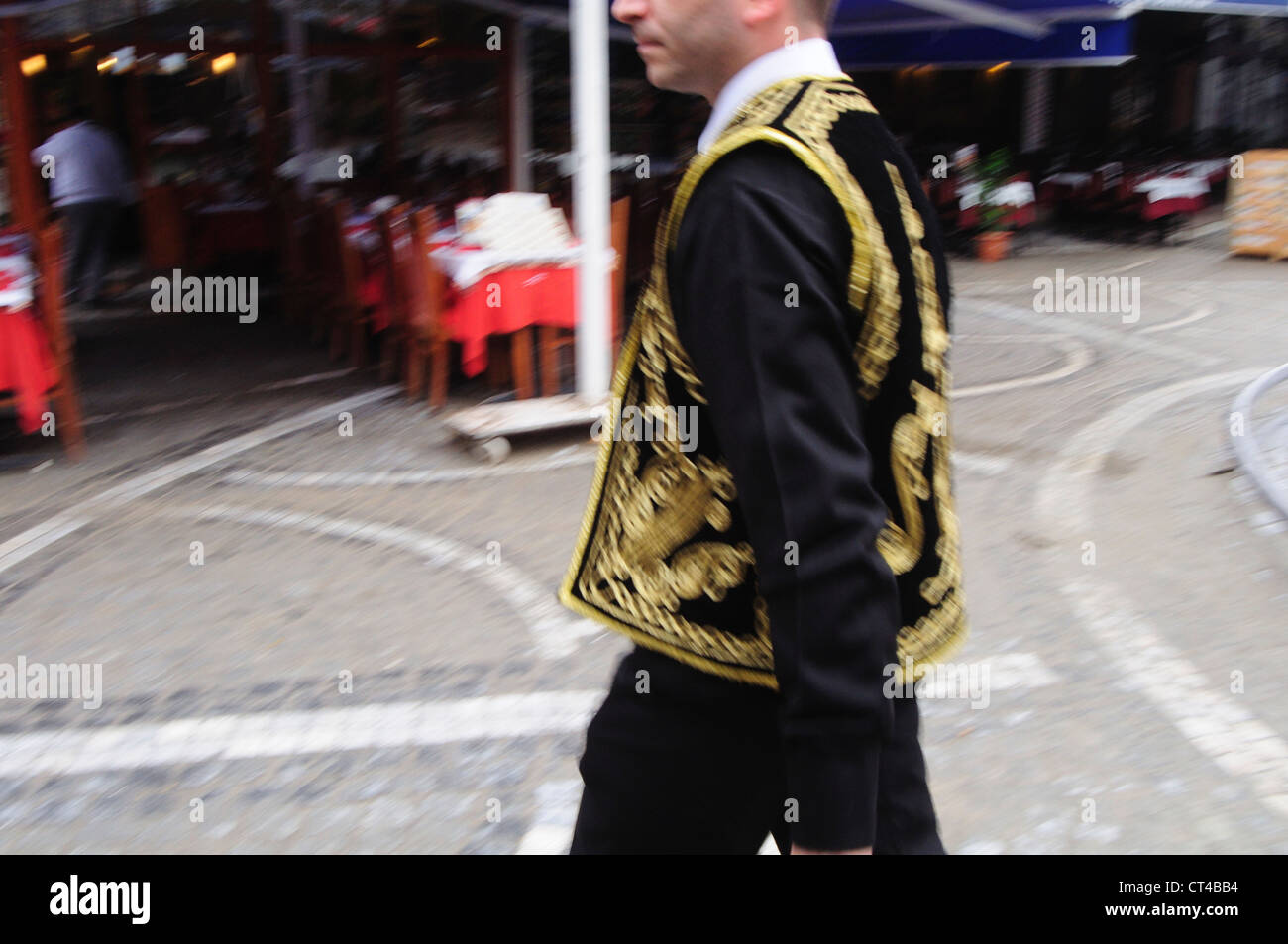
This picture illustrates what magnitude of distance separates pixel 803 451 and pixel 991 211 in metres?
12.9

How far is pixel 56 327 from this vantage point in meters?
6.23

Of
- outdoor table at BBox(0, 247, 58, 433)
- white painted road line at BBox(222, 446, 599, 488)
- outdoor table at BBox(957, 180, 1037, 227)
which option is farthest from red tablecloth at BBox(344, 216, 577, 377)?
outdoor table at BBox(957, 180, 1037, 227)

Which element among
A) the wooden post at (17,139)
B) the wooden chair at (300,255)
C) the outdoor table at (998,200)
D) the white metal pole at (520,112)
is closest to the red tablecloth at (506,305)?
the wooden chair at (300,255)

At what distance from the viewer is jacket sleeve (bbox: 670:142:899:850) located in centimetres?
111

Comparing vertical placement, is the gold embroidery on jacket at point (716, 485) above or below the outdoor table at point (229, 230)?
above

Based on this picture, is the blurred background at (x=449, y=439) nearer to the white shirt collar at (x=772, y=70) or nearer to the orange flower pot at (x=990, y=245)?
the orange flower pot at (x=990, y=245)

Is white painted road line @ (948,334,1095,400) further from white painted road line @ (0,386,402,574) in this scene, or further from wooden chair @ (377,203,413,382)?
white painted road line @ (0,386,402,574)

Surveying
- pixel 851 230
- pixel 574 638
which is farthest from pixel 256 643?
pixel 851 230

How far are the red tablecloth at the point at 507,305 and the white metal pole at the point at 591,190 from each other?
0.55 metres

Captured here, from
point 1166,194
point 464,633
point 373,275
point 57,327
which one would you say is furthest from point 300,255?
point 1166,194

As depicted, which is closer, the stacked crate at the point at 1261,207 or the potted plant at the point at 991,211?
the stacked crate at the point at 1261,207

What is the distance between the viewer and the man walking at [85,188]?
423 inches
